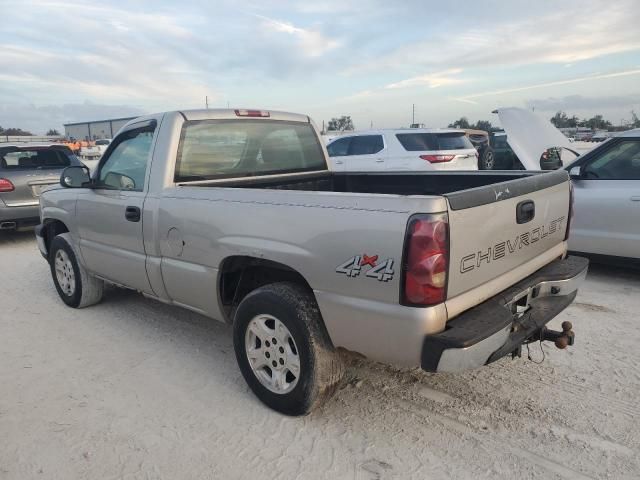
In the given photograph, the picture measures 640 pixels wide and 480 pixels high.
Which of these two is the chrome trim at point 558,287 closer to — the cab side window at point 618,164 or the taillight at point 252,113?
the taillight at point 252,113

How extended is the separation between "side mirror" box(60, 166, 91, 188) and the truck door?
0.09m

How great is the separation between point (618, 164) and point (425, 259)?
4.37 metres

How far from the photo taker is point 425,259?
7.63 ft

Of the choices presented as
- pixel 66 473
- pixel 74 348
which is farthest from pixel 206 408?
Answer: pixel 74 348

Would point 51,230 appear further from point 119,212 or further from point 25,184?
point 25,184

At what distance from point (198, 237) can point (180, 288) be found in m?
0.51

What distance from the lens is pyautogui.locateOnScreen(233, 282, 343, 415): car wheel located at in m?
2.84

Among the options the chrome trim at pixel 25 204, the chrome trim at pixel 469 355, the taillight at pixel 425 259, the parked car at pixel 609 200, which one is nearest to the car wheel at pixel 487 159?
the parked car at pixel 609 200

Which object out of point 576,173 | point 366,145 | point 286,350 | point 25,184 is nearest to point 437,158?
point 366,145

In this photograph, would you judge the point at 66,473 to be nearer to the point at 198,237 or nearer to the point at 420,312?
the point at 198,237

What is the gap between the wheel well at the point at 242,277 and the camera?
125 inches

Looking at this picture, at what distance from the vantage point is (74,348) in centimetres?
412

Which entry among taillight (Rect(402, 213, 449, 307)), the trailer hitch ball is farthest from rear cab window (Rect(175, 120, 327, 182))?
Answer: the trailer hitch ball

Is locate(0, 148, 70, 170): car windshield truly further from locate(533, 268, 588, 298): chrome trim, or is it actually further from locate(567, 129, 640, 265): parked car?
locate(533, 268, 588, 298): chrome trim
